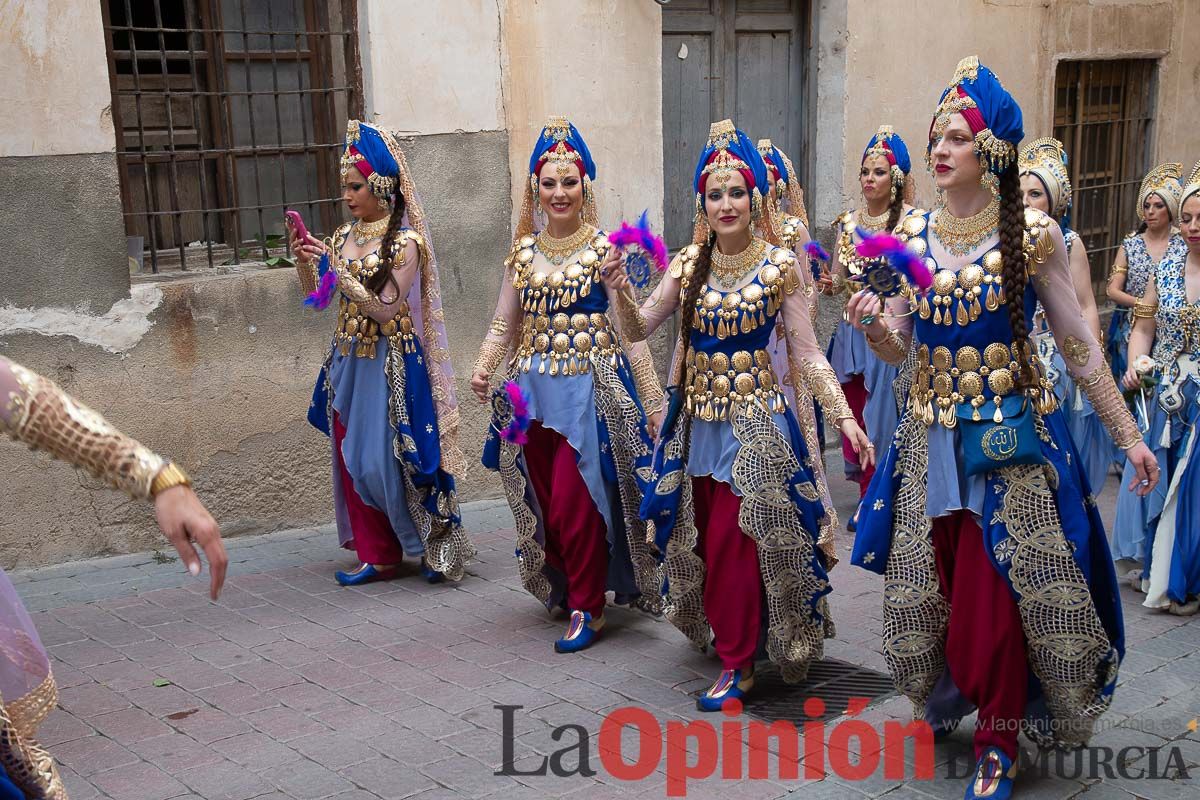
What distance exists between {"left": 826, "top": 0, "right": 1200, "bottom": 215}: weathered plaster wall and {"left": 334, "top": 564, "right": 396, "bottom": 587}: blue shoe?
16.0ft

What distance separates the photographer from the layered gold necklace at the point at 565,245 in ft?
18.4

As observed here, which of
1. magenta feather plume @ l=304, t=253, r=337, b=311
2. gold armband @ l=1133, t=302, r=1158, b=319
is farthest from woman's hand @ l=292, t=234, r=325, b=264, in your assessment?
gold armband @ l=1133, t=302, r=1158, b=319

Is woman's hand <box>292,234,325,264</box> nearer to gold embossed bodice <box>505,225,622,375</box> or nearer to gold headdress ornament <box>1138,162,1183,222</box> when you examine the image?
gold embossed bodice <box>505,225,622,375</box>

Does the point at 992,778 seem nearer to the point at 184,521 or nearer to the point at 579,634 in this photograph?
the point at 579,634

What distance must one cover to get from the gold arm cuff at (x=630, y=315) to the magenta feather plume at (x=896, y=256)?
134 cm

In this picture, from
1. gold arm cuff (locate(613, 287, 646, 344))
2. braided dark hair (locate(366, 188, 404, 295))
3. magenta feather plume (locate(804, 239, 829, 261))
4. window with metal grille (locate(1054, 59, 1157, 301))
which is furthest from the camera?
window with metal grille (locate(1054, 59, 1157, 301))

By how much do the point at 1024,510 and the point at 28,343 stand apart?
197 inches

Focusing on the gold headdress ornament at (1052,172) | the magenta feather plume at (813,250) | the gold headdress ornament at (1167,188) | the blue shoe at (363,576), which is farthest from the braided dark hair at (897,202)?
the blue shoe at (363,576)

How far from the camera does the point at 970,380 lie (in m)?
4.04

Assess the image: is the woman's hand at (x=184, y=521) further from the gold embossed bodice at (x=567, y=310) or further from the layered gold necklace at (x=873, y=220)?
the layered gold necklace at (x=873, y=220)

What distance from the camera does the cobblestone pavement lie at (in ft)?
14.1

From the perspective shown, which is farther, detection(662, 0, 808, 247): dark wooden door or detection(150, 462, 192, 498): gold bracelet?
detection(662, 0, 808, 247): dark wooden door

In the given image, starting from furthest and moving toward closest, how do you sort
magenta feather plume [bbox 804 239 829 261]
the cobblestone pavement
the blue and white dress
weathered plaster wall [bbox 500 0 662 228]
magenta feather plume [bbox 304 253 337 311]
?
1. weathered plaster wall [bbox 500 0 662 228]
2. magenta feather plume [bbox 804 239 829 261]
3. magenta feather plume [bbox 304 253 337 311]
4. the blue and white dress
5. the cobblestone pavement

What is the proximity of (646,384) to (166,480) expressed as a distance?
343cm
